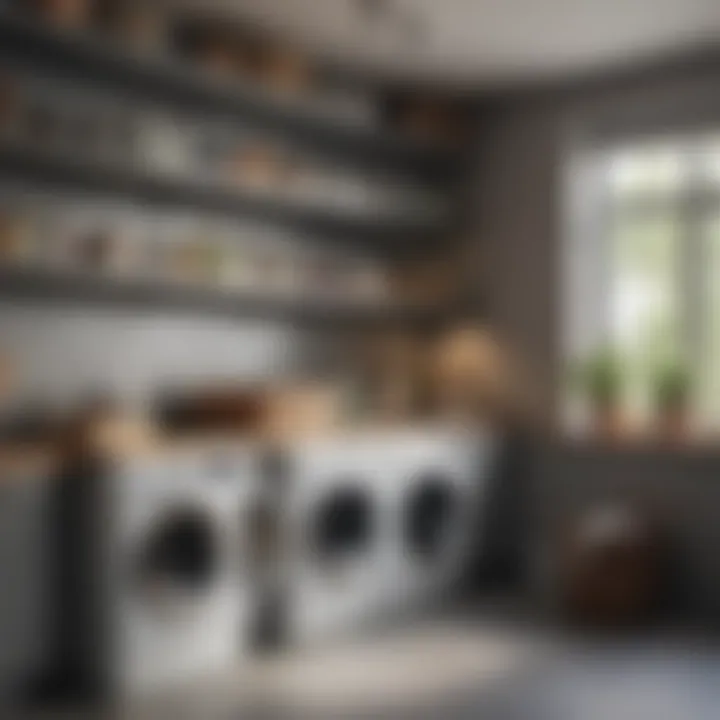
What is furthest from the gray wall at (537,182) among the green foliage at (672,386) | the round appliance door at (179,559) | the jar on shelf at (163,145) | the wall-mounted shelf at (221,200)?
the round appliance door at (179,559)

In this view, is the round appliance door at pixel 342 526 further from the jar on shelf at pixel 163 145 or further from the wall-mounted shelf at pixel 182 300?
the jar on shelf at pixel 163 145

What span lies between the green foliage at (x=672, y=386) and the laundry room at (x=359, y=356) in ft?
0.06

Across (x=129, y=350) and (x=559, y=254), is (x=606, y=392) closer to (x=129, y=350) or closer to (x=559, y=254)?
(x=559, y=254)

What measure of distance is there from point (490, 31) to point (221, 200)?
53.8 inches

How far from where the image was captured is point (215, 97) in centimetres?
496

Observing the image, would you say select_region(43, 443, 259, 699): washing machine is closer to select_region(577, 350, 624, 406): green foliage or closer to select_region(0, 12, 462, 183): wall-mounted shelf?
Answer: select_region(0, 12, 462, 183): wall-mounted shelf

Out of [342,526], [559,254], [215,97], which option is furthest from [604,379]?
[215,97]

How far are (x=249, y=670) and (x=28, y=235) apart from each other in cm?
185

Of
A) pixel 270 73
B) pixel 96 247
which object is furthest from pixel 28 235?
pixel 270 73

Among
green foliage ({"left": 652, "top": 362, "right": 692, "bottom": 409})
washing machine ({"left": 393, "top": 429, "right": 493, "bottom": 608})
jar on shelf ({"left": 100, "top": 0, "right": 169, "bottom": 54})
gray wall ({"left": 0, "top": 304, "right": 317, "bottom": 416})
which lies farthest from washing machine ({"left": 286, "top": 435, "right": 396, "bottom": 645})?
jar on shelf ({"left": 100, "top": 0, "right": 169, "bottom": 54})

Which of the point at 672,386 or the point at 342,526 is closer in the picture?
the point at 342,526

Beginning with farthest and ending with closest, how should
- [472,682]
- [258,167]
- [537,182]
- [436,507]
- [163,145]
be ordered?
1. [537,182]
2. [436,507]
3. [258,167]
4. [163,145]
5. [472,682]

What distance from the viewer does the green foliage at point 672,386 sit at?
5.39 metres

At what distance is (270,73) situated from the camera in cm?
511
